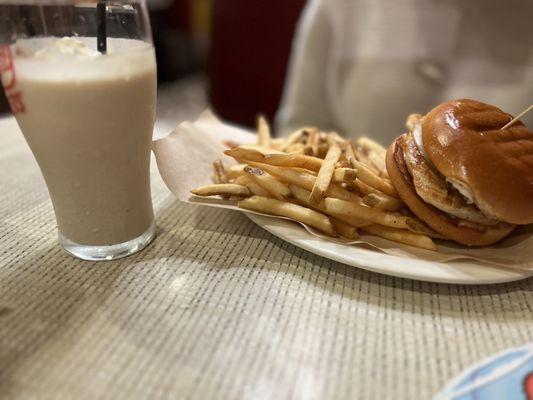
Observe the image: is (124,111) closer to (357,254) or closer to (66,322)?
(66,322)

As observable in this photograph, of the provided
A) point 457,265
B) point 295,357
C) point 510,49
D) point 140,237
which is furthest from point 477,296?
point 510,49

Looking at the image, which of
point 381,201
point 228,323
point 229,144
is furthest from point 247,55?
point 228,323

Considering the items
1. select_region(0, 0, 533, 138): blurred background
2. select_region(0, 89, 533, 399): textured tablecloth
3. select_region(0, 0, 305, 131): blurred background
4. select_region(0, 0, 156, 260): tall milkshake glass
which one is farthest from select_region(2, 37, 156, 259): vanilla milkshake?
select_region(0, 0, 305, 131): blurred background

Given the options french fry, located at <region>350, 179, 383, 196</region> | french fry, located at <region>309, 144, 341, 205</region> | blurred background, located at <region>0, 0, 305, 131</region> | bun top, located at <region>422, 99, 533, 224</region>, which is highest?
bun top, located at <region>422, 99, 533, 224</region>

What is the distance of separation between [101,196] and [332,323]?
1.95 ft

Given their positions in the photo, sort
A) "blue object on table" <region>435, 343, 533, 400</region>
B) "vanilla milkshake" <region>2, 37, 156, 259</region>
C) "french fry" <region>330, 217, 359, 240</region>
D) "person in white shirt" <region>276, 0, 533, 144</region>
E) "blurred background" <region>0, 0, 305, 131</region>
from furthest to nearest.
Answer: "blurred background" <region>0, 0, 305, 131</region>, "person in white shirt" <region>276, 0, 533, 144</region>, "french fry" <region>330, 217, 359, 240</region>, "vanilla milkshake" <region>2, 37, 156, 259</region>, "blue object on table" <region>435, 343, 533, 400</region>

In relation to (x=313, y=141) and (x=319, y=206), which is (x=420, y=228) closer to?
(x=319, y=206)

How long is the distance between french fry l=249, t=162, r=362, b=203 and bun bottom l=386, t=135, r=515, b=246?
119 mm

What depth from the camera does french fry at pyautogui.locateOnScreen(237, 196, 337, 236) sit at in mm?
1107

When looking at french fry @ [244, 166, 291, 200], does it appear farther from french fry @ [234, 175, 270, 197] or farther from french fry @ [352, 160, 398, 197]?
french fry @ [352, 160, 398, 197]

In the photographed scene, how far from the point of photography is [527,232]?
1198mm

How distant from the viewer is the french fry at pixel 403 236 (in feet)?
3.57

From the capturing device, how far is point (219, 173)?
134 centimetres

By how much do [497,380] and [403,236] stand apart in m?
0.41
